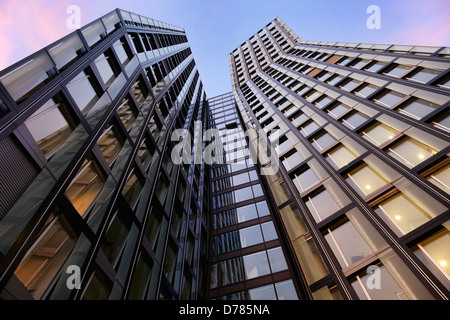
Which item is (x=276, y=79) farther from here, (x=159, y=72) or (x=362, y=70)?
(x=159, y=72)

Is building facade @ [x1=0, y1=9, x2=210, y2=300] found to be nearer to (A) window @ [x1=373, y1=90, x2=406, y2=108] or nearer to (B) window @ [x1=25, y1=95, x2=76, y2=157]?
(B) window @ [x1=25, y1=95, x2=76, y2=157]

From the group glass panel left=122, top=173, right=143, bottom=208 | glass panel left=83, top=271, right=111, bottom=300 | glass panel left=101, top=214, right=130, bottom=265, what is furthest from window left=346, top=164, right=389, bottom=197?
glass panel left=83, top=271, right=111, bottom=300

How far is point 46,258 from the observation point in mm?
8219

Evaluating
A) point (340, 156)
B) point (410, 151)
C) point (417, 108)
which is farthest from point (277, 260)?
point (417, 108)

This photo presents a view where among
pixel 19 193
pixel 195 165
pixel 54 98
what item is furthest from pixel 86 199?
pixel 195 165

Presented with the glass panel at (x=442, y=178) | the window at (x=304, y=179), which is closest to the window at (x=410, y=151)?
the glass panel at (x=442, y=178)

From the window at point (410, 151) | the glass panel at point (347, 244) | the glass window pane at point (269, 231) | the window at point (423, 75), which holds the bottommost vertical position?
the glass window pane at point (269, 231)

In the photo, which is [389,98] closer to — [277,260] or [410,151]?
[410,151]

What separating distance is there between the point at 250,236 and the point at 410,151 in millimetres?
13973

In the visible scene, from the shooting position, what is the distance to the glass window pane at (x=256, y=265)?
19.1 meters

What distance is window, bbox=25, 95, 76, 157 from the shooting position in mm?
9211

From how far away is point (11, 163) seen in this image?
309 inches

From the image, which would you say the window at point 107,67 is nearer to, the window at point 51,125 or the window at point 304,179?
the window at point 51,125

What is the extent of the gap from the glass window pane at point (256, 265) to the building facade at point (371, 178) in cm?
278
